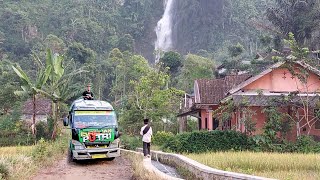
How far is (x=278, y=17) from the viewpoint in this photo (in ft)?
129

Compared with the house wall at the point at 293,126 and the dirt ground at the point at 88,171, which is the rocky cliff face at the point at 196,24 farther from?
the dirt ground at the point at 88,171

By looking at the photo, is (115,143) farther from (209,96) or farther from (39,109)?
(39,109)

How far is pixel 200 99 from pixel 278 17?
19742 mm

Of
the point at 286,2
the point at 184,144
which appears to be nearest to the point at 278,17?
→ the point at 286,2

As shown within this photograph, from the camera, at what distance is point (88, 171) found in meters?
12.1

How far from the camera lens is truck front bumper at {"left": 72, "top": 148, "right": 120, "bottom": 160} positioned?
1317 cm

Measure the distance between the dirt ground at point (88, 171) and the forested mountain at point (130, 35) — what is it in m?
28.0

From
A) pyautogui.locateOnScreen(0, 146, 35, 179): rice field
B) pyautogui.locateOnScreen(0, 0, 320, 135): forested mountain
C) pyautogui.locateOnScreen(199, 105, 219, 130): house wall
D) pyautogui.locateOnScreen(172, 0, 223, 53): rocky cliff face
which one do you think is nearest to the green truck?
pyautogui.locateOnScreen(0, 146, 35, 179): rice field

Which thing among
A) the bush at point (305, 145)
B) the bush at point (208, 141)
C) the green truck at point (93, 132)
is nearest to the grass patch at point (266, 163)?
the green truck at point (93, 132)

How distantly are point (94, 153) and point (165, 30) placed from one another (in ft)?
219

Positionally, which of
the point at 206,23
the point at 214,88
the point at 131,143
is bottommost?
the point at 131,143

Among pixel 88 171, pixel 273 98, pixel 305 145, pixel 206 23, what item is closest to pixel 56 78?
pixel 88 171

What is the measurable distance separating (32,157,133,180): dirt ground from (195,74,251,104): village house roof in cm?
1113

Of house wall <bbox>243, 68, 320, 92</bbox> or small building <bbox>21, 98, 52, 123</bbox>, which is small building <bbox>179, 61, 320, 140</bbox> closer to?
house wall <bbox>243, 68, 320, 92</bbox>
